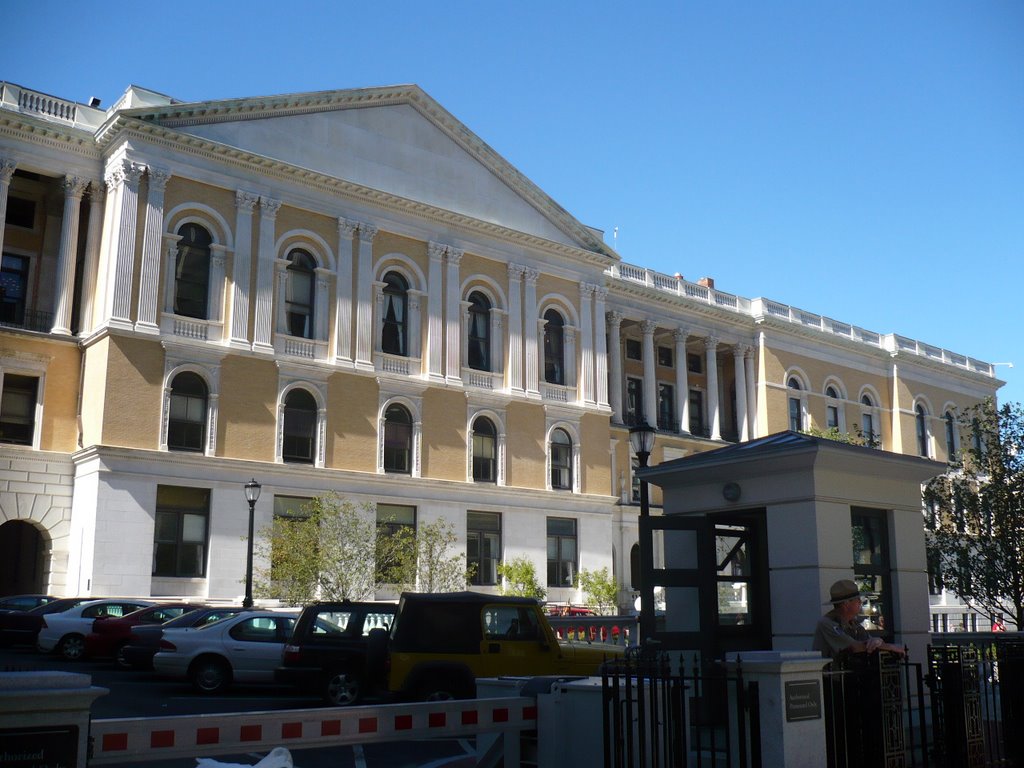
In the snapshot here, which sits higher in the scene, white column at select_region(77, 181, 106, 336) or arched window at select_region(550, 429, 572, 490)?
white column at select_region(77, 181, 106, 336)

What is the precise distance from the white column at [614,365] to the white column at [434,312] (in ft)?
43.6

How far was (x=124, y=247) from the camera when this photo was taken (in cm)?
3603

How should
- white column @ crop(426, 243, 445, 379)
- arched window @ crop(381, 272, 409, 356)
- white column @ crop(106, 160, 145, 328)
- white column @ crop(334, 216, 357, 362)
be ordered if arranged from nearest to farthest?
white column @ crop(106, 160, 145, 328)
white column @ crop(334, 216, 357, 362)
arched window @ crop(381, 272, 409, 356)
white column @ crop(426, 243, 445, 379)

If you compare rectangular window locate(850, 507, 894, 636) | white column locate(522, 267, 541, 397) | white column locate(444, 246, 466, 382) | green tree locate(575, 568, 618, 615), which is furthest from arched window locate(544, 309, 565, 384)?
rectangular window locate(850, 507, 894, 636)

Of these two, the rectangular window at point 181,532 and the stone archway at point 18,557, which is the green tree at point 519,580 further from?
the stone archway at point 18,557

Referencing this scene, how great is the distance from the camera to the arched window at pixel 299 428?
128 feet

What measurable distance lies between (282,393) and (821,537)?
30499 millimetres

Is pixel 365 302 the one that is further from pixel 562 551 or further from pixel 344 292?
pixel 562 551

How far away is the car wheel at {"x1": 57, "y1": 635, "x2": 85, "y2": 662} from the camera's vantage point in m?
26.4

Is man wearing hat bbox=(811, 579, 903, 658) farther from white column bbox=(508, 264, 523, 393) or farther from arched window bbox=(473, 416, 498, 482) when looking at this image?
white column bbox=(508, 264, 523, 393)

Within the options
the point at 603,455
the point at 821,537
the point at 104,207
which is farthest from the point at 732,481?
the point at 603,455

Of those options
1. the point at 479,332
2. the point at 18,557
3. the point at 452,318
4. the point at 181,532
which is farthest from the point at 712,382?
the point at 18,557

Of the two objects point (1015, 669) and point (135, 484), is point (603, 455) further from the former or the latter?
point (1015, 669)

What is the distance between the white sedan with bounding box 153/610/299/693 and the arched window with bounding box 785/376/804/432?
4578cm
